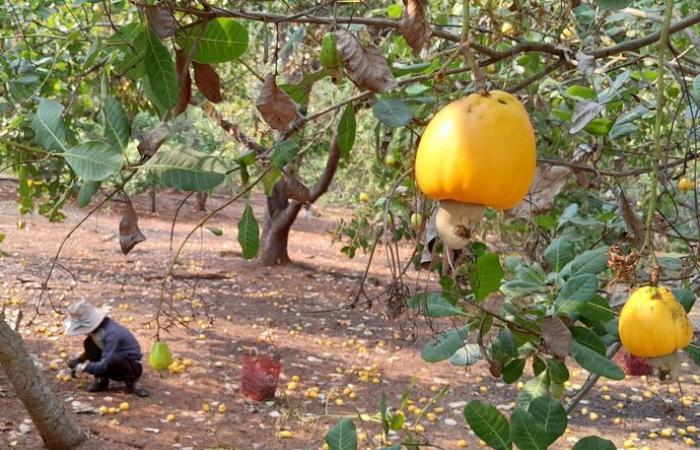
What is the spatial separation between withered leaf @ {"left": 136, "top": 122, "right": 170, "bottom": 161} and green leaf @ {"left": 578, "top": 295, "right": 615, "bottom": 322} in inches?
43.7

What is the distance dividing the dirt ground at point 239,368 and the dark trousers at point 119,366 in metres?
0.16

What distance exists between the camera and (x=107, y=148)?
107 cm

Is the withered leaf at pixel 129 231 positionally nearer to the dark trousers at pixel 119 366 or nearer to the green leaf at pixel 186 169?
the green leaf at pixel 186 169

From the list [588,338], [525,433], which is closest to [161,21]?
[525,433]

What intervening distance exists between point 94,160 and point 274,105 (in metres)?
0.33

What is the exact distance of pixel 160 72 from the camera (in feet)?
3.76

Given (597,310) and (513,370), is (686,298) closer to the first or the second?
(597,310)

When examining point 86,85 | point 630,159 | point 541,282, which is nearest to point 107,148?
point 541,282

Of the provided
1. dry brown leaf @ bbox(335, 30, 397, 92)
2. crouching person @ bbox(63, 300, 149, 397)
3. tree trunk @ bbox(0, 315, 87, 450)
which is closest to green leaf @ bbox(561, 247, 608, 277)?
dry brown leaf @ bbox(335, 30, 397, 92)

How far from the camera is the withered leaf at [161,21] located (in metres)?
1.14

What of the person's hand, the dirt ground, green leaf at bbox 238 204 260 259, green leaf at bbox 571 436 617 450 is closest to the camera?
green leaf at bbox 571 436 617 450

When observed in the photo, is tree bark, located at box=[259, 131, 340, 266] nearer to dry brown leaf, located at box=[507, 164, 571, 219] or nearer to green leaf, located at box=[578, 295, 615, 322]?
green leaf, located at box=[578, 295, 615, 322]

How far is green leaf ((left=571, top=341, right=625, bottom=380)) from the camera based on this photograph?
1646 mm

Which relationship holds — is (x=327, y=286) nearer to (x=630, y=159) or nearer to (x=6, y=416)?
(x=6, y=416)
